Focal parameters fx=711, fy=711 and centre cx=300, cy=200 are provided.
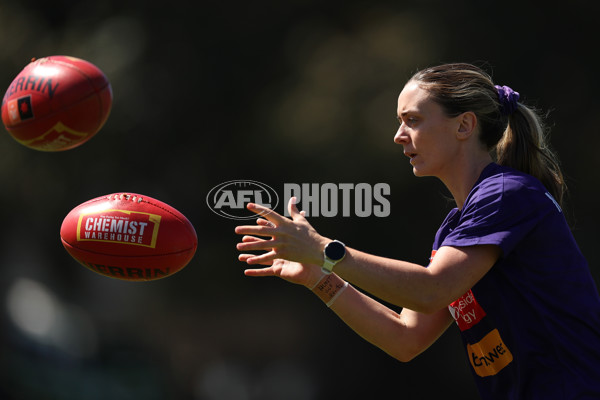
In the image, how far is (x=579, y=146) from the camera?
4148 millimetres

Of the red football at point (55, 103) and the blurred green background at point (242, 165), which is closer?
the red football at point (55, 103)

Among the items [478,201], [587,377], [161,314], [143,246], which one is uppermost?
[478,201]

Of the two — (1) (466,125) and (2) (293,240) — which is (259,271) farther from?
(1) (466,125)

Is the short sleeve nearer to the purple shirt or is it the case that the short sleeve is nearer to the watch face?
the purple shirt

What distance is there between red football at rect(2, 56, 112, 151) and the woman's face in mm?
1389

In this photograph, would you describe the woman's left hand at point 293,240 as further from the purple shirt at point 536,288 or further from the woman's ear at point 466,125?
the woman's ear at point 466,125

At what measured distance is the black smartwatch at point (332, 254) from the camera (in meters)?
1.88

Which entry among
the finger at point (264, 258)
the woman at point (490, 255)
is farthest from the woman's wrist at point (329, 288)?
the finger at point (264, 258)

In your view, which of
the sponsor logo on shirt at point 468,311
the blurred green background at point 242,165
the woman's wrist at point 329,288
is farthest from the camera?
the blurred green background at point 242,165

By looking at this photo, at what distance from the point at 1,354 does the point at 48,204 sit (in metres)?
0.96

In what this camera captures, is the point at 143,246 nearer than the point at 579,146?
Yes

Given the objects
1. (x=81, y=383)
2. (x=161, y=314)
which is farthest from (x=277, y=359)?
(x=81, y=383)

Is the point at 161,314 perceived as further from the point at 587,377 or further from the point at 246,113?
the point at 587,377

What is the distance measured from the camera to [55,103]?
285 cm
